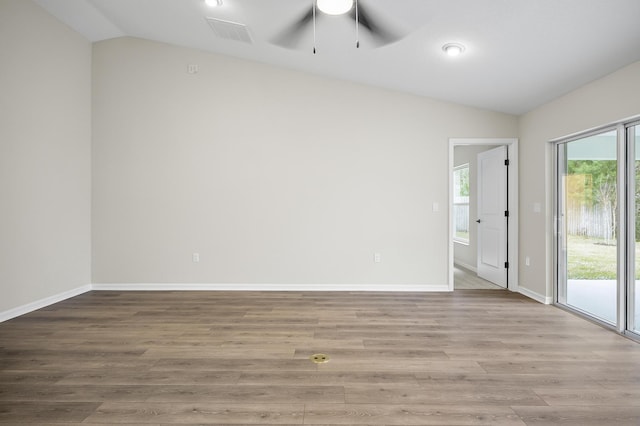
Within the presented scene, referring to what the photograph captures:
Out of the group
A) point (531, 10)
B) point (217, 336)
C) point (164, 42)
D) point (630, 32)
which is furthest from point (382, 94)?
point (217, 336)

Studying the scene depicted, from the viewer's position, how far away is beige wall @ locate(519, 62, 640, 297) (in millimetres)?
3018

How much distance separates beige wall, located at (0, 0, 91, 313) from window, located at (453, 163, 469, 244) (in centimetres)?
646

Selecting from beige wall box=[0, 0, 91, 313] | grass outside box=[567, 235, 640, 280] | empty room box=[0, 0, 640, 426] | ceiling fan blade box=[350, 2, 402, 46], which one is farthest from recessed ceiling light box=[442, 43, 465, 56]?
beige wall box=[0, 0, 91, 313]

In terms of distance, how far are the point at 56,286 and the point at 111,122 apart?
2.29 meters

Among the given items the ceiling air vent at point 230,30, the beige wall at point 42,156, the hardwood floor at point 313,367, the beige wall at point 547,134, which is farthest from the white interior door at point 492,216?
the beige wall at point 42,156

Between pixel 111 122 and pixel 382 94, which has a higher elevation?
pixel 382 94

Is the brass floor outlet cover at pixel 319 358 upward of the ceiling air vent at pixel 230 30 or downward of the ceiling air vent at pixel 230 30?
downward

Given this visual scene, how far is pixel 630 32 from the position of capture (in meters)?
2.46

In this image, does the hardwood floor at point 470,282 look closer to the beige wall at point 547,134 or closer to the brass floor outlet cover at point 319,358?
the beige wall at point 547,134

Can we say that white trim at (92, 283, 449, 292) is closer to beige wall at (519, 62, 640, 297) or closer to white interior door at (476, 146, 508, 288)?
white interior door at (476, 146, 508, 288)

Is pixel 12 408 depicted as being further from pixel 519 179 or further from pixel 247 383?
pixel 519 179

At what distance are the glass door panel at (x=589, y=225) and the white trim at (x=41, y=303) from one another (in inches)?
245

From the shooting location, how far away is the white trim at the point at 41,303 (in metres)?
3.39

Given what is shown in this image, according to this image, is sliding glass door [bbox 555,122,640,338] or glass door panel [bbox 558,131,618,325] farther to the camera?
glass door panel [bbox 558,131,618,325]
